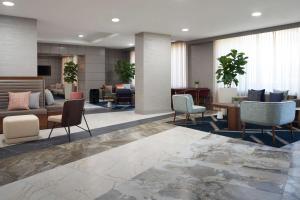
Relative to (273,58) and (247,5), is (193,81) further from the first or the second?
(247,5)

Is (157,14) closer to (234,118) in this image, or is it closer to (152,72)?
(152,72)

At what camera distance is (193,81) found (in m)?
10.2

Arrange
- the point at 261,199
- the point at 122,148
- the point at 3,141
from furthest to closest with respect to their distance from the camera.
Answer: the point at 3,141, the point at 122,148, the point at 261,199

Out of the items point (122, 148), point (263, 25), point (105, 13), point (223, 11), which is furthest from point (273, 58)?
point (122, 148)

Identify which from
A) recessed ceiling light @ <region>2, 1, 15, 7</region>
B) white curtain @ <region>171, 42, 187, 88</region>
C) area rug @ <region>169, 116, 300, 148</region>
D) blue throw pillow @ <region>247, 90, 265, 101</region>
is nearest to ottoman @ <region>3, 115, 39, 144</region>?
recessed ceiling light @ <region>2, 1, 15, 7</region>

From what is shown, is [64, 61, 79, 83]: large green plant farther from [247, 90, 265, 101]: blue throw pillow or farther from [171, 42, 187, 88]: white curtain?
[247, 90, 265, 101]: blue throw pillow

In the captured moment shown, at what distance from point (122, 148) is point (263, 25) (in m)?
5.55

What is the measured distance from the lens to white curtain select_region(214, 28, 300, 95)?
7.07 m

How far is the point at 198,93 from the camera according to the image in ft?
30.6

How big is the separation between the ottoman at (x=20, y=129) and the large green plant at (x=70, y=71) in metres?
8.13

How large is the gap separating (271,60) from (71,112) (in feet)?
19.7

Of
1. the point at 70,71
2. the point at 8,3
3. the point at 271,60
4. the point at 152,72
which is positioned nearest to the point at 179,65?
the point at 152,72

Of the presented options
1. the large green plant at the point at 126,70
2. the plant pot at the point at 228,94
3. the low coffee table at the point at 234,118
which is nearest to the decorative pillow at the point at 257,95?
the plant pot at the point at 228,94

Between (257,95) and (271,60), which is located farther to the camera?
(271,60)
